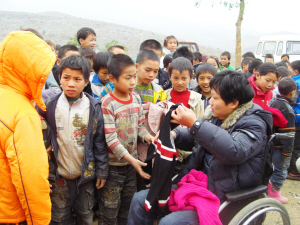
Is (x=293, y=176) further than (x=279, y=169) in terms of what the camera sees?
Yes

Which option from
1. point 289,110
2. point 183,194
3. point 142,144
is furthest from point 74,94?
point 289,110

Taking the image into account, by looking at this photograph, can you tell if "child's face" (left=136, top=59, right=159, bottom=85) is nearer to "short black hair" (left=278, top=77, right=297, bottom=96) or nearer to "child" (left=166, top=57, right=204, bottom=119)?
"child" (left=166, top=57, right=204, bottom=119)

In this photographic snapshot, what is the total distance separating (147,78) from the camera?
8.41 ft

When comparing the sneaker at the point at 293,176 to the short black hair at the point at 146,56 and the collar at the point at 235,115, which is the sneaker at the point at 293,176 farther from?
the short black hair at the point at 146,56

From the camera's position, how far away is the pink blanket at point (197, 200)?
1567mm

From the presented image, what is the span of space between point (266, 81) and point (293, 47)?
37.7 feet

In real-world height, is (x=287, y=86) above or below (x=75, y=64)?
below

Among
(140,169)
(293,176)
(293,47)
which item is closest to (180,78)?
(140,169)

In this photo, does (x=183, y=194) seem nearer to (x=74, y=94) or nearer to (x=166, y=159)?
(x=166, y=159)

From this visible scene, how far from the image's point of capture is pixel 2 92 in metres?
1.34

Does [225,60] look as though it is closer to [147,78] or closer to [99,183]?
[147,78]

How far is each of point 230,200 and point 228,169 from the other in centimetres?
23

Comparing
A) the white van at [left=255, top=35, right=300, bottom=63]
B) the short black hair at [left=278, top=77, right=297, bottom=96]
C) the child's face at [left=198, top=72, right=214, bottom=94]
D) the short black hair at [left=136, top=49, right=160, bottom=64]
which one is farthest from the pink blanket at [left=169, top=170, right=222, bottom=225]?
the white van at [left=255, top=35, right=300, bottom=63]

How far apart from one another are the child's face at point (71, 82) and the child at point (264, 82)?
2.61 metres
